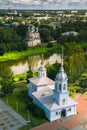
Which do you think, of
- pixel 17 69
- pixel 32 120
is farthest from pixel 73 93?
pixel 17 69

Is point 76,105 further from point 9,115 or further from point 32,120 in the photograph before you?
point 9,115

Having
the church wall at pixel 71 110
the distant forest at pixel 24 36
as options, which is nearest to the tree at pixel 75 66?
the church wall at pixel 71 110

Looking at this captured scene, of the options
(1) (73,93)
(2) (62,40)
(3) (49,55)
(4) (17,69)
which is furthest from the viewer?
(2) (62,40)

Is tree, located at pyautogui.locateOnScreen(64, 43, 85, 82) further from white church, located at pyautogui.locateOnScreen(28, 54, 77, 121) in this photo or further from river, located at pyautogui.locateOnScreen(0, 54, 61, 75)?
river, located at pyautogui.locateOnScreen(0, 54, 61, 75)

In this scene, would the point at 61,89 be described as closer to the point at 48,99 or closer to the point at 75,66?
the point at 48,99

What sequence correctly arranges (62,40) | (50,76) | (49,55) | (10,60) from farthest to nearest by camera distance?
1. (62,40)
2. (49,55)
3. (10,60)
4. (50,76)

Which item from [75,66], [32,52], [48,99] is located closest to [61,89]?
[48,99]
